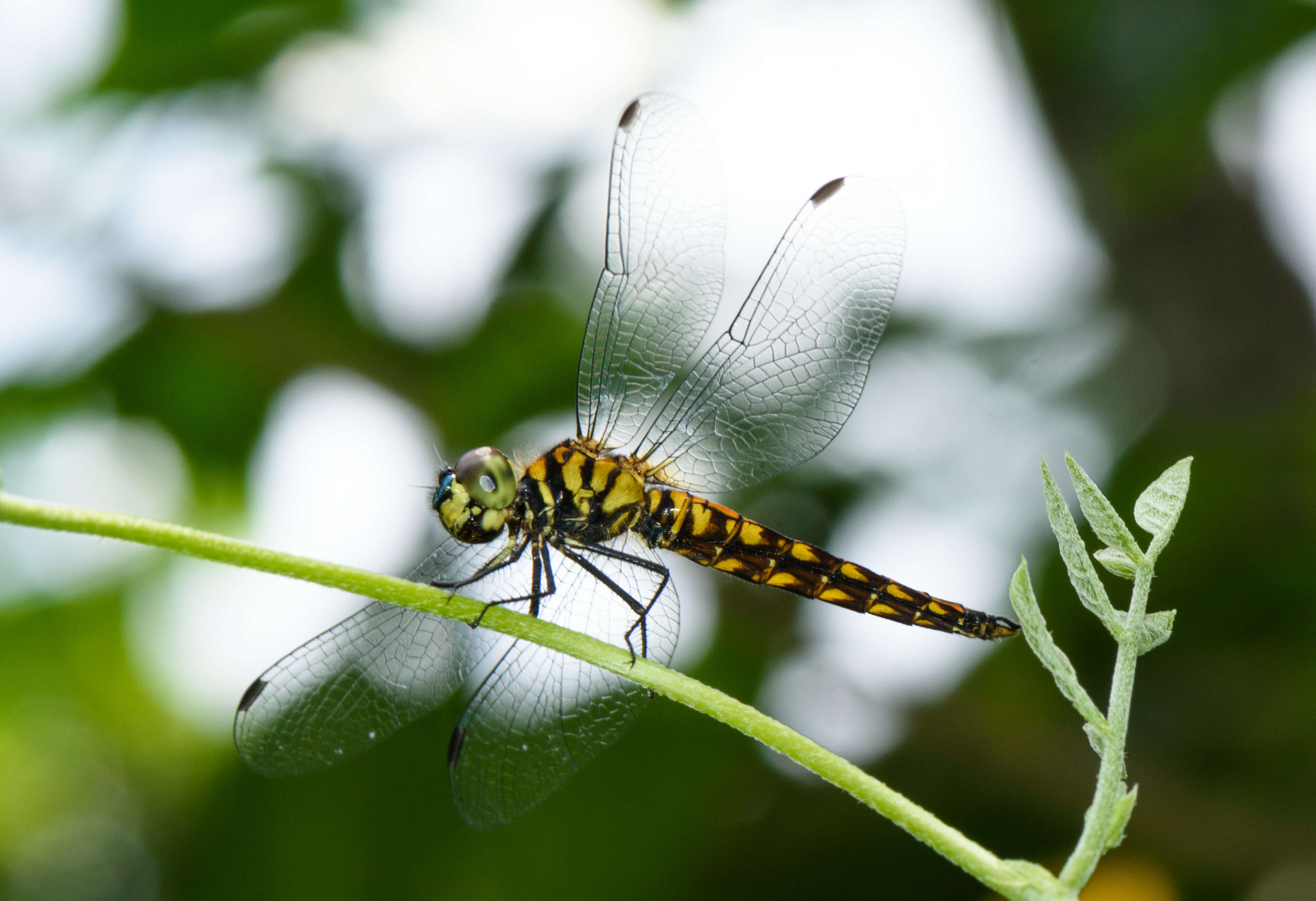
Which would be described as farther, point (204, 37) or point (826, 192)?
point (204, 37)

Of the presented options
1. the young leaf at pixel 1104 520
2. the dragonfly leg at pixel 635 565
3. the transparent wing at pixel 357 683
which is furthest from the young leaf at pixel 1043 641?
the transparent wing at pixel 357 683

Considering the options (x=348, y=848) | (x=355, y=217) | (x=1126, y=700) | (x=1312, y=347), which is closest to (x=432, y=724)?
(x=348, y=848)

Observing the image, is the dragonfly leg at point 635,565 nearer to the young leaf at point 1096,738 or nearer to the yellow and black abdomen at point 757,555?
the yellow and black abdomen at point 757,555

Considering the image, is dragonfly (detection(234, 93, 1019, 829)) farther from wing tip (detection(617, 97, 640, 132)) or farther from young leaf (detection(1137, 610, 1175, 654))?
young leaf (detection(1137, 610, 1175, 654))

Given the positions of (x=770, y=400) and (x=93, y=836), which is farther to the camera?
(x=93, y=836)

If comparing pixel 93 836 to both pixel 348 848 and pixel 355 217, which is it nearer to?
pixel 348 848

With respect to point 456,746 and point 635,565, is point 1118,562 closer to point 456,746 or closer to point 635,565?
point 635,565

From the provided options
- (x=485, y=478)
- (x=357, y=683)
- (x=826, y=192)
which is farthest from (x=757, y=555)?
(x=357, y=683)
